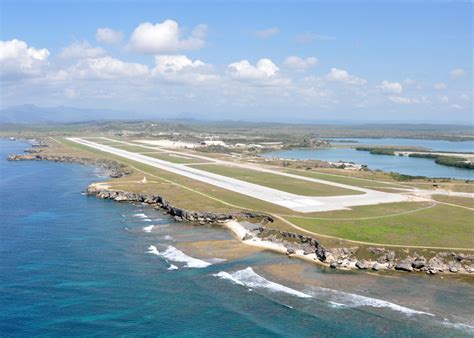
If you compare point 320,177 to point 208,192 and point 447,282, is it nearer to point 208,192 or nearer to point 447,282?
point 208,192

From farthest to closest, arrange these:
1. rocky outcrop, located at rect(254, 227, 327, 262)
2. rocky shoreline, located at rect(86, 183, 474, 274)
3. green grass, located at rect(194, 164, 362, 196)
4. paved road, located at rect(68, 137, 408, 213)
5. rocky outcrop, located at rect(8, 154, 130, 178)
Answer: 1. rocky outcrop, located at rect(8, 154, 130, 178)
2. green grass, located at rect(194, 164, 362, 196)
3. paved road, located at rect(68, 137, 408, 213)
4. rocky outcrop, located at rect(254, 227, 327, 262)
5. rocky shoreline, located at rect(86, 183, 474, 274)

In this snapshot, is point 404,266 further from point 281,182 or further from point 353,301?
point 281,182

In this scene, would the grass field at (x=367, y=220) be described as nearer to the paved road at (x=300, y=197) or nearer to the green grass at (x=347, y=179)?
the paved road at (x=300, y=197)

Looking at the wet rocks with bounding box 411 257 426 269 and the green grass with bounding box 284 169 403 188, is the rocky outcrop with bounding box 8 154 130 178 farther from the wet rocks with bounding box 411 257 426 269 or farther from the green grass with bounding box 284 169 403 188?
the wet rocks with bounding box 411 257 426 269

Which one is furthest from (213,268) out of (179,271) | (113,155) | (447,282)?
(113,155)

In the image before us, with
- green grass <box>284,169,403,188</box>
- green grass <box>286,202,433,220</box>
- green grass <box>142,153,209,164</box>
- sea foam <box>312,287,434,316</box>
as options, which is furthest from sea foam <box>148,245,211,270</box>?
green grass <box>142,153,209,164</box>

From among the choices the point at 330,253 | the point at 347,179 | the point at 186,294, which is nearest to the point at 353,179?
the point at 347,179
